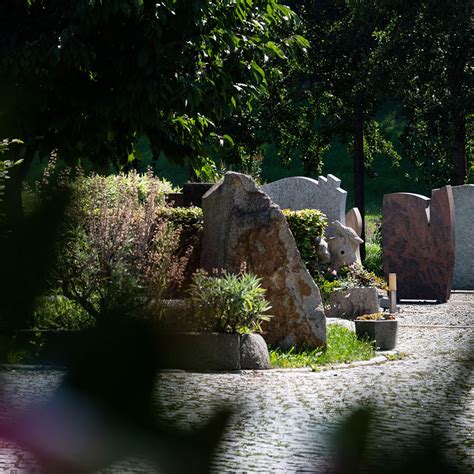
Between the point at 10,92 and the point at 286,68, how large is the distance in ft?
94.0

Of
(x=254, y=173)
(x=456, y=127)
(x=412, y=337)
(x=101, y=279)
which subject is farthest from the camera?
(x=456, y=127)

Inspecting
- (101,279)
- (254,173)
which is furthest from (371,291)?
(254,173)

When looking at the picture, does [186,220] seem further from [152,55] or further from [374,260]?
[374,260]

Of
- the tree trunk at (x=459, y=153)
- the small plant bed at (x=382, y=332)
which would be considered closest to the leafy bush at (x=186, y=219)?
the small plant bed at (x=382, y=332)

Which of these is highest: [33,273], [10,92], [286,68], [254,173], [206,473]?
[286,68]

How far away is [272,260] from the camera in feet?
35.2

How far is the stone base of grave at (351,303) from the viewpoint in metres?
14.9

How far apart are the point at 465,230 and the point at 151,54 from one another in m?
14.3

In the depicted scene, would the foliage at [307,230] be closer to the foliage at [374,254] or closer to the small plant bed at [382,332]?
the small plant bed at [382,332]

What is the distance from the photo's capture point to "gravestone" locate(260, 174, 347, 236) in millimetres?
17422

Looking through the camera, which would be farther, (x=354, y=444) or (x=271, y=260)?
(x=271, y=260)

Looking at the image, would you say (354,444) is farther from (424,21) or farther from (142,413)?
(424,21)

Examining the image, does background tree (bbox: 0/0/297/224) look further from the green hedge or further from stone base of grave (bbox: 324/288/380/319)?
stone base of grave (bbox: 324/288/380/319)

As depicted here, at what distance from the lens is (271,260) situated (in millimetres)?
10750
